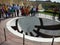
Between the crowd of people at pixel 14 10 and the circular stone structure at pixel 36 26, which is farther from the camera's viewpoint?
the crowd of people at pixel 14 10

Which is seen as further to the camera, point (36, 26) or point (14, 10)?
point (14, 10)

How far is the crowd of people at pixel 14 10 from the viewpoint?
1494 cm

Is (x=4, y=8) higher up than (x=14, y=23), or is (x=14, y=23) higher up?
(x=4, y=8)

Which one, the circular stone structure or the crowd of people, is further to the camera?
the crowd of people

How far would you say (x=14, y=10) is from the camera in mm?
15719

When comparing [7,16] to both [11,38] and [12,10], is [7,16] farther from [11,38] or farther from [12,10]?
[11,38]

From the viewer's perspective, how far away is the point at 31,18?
46.9 feet

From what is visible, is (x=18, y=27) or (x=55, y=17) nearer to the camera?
Result: (x=18, y=27)

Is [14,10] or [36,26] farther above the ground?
[14,10]

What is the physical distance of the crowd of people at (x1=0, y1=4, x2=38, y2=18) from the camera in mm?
14938

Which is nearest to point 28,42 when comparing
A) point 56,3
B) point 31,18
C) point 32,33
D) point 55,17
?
point 32,33

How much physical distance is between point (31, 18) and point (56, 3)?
24.8 feet

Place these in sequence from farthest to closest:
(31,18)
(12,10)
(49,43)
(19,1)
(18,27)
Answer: (19,1) → (12,10) → (31,18) → (18,27) → (49,43)

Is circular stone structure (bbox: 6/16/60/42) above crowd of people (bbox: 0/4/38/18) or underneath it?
underneath
